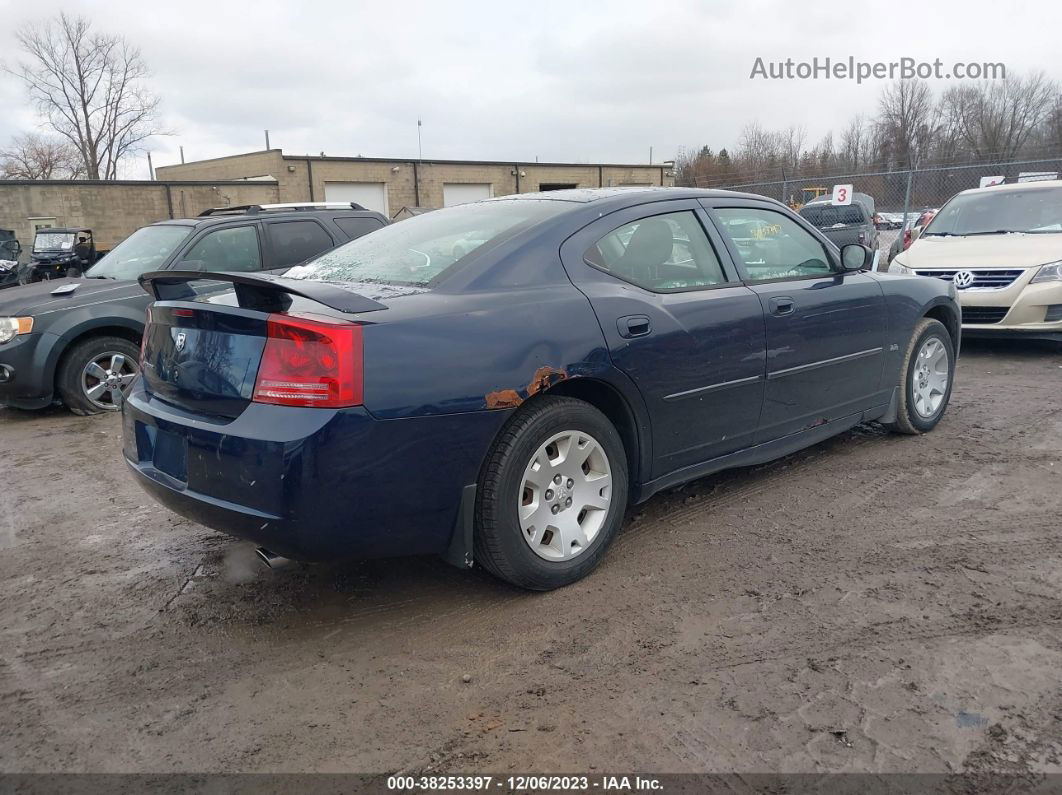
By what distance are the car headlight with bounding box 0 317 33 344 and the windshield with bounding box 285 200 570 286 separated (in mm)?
3667

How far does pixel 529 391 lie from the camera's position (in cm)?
293

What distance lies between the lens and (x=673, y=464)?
3.60m

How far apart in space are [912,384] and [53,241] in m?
17.4

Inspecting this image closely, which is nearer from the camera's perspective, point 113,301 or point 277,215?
point 113,301

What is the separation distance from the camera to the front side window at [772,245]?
4.04 metres

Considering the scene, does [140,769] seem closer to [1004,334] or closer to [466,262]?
[466,262]

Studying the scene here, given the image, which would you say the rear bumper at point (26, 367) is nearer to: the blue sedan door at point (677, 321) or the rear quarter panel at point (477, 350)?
the rear quarter panel at point (477, 350)

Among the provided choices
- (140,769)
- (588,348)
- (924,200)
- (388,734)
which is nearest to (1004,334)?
(588,348)

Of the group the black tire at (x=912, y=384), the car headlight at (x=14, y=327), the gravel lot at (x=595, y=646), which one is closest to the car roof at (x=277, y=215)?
the car headlight at (x=14, y=327)

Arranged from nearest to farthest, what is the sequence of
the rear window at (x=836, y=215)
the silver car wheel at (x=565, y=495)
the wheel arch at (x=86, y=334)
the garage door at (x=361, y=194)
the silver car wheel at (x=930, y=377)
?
the silver car wheel at (x=565, y=495), the silver car wheel at (x=930, y=377), the wheel arch at (x=86, y=334), the rear window at (x=836, y=215), the garage door at (x=361, y=194)

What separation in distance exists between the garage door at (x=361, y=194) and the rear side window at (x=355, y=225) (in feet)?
92.2

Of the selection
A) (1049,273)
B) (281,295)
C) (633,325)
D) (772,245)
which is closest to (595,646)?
(633,325)

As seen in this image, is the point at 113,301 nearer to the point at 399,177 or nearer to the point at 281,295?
the point at 281,295

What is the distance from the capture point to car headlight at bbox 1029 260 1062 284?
7.47 meters
